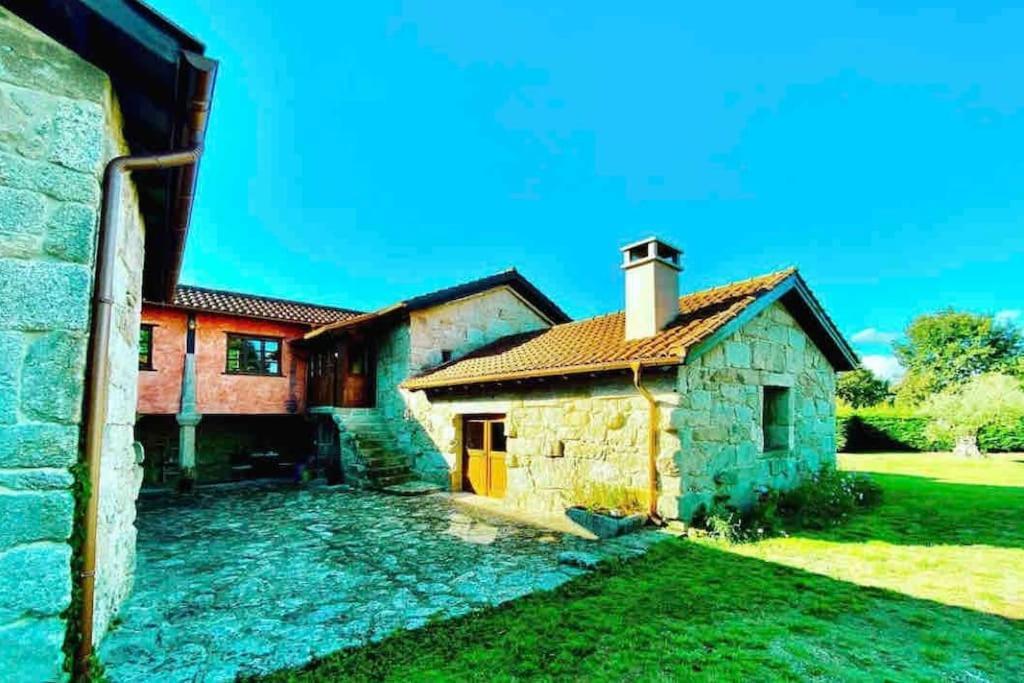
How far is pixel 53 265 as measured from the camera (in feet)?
8.46

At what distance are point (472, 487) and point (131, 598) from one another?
23.2 feet

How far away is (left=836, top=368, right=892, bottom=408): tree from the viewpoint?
43.9 m

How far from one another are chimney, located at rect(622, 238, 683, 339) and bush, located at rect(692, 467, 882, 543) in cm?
310

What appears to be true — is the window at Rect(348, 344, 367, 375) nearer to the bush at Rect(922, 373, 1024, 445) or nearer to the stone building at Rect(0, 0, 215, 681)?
the stone building at Rect(0, 0, 215, 681)

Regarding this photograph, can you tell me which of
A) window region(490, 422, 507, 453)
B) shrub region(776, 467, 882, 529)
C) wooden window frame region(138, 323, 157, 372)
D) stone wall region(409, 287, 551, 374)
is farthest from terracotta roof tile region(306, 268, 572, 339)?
shrub region(776, 467, 882, 529)

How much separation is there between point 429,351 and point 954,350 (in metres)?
49.0

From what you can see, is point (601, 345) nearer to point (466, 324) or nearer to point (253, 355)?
point (466, 324)

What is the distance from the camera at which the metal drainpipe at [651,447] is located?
7.20 m

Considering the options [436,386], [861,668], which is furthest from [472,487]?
[861,668]

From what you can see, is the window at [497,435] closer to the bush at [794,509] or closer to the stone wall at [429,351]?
the stone wall at [429,351]

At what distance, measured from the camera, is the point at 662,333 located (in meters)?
8.29

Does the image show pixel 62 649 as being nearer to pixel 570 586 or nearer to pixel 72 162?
pixel 72 162

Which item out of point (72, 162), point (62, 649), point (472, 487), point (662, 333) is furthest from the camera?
point (472, 487)

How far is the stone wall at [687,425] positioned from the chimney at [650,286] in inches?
46.6
